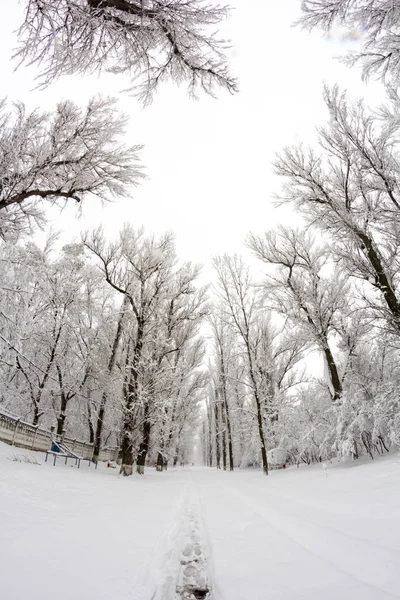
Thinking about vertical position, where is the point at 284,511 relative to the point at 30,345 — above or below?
below

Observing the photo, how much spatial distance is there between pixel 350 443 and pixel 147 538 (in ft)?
24.1

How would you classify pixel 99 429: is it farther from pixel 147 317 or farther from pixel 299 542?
pixel 299 542

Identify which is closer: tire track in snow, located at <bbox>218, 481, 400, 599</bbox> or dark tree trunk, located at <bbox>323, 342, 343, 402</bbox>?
tire track in snow, located at <bbox>218, 481, 400, 599</bbox>

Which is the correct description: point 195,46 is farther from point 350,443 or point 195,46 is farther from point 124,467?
point 124,467

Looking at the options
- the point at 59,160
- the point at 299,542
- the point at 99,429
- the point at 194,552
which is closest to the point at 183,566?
the point at 194,552

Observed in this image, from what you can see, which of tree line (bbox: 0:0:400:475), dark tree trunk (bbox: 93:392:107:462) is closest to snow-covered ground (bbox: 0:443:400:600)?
tree line (bbox: 0:0:400:475)

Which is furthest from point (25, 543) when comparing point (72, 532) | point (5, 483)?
point (5, 483)

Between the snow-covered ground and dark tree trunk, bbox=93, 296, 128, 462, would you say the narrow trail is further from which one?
dark tree trunk, bbox=93, 296, 128, 462

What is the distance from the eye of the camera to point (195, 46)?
4398mm

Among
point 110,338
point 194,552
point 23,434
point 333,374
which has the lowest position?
point 194,552

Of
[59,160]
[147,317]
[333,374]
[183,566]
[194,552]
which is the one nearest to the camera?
[183,566]

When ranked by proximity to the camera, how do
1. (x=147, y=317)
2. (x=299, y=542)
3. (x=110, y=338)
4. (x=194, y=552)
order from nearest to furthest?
(x=194, y=552) < (x=299, y=542) < (x=147, y=317) < (x=110, y=338)

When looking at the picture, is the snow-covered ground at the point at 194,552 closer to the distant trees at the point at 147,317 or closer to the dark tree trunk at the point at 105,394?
the distant trees at the point at 147,317

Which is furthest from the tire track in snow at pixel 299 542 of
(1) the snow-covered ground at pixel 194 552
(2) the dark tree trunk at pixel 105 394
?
→ (2) the dark tree trunk at pixel 105 394
